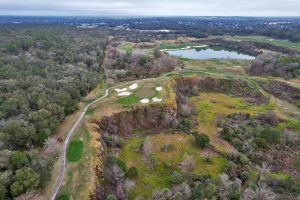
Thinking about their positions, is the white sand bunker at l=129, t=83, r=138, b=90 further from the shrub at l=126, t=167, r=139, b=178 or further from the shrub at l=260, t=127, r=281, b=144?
the shrub at l=260, t=127, r=281, b=144

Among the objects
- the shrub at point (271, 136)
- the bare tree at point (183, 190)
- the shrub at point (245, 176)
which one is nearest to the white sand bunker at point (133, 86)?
the shrub at point (271, 136)

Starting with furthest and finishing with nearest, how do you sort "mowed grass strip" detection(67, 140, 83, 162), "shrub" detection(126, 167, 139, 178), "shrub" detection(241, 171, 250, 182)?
1. "shrub" detection(241, 171, 250, 182)
2. "shrub" detection(126, 167, 139, 178)
3. "mowed grass strip" detection(67, 140, 83, 162)

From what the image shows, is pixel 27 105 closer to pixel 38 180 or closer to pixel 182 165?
pixel 38 180

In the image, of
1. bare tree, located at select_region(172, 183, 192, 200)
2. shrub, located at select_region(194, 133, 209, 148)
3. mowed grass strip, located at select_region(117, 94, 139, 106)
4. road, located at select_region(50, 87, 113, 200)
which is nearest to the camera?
road, located at select_region(50, 87, 113, 200)

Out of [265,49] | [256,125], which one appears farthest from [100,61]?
[265,49]

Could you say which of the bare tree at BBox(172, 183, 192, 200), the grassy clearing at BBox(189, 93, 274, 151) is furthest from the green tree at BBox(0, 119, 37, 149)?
the grassy clearing at BBox(189, 93, 274, 151)

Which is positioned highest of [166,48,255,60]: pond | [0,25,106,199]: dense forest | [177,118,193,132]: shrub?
[0,25,106,199]: dense forest

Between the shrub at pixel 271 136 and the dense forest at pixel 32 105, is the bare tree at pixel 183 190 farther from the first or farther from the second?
the shrub at pixel 271 136
